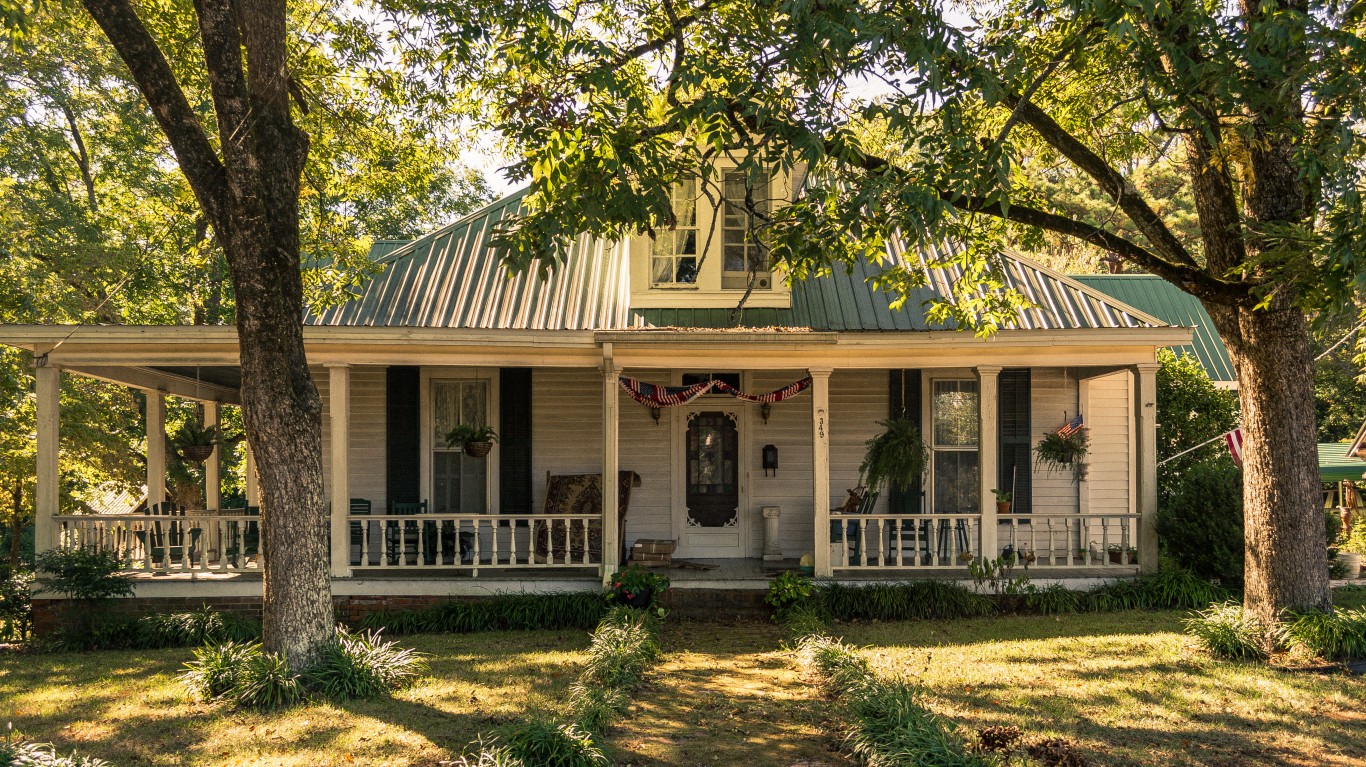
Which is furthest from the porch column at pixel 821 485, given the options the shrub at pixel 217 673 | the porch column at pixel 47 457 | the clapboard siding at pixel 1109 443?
the porch column at pixel 47 457

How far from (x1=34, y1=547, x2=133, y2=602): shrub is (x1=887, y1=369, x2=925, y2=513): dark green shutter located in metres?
9.25

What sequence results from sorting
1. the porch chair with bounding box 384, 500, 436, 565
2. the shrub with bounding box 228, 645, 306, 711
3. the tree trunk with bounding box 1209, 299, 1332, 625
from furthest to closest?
the porch chair with bounding box 384, 500, 436, 565 → the tree trunk with bounding box 1209, 299, 1332, 625 → the shrub with bounding box 228, 645, 306, 711

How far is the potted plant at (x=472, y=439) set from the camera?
11655 mm

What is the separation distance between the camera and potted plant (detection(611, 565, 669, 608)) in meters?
10.3

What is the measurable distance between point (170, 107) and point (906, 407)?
363 inches

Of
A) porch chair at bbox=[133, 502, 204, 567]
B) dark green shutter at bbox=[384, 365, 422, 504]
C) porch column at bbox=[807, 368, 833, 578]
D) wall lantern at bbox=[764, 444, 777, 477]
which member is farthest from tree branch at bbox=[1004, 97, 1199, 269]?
porch chair at bbox=[133, 502, 204, 567]

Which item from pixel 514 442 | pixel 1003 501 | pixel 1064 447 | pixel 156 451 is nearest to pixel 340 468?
pixel 514 442

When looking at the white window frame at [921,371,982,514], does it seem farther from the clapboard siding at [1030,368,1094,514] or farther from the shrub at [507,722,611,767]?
the shrub at [507,722,611,767]

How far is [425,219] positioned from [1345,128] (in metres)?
25.7

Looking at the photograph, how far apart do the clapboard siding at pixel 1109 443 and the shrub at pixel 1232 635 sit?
4.40m

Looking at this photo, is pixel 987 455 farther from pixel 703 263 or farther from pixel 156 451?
pixel 156 451

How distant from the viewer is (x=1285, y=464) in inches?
327

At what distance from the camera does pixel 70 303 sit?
16641mm

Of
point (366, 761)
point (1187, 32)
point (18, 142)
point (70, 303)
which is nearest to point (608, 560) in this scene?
point (366, 761)
